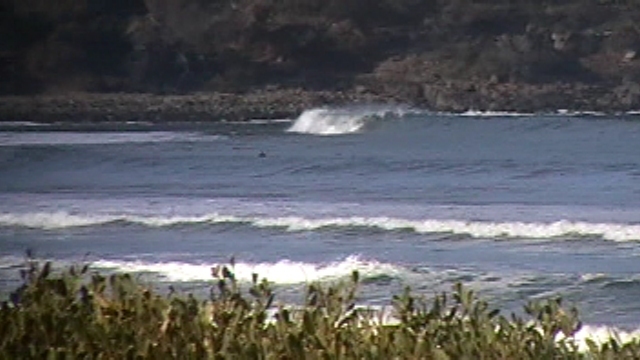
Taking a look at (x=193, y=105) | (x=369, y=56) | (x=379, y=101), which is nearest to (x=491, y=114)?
(x=379, y=101)

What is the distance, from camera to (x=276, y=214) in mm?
17656


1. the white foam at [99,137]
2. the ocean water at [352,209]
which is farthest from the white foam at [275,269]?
the white foam at [99,137]

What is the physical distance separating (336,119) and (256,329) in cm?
3745

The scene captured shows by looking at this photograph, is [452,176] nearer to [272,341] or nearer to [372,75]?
[272,341]

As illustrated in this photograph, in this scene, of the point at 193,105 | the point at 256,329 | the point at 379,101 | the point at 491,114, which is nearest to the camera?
the point at 256,329

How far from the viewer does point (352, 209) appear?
1845 centimetres

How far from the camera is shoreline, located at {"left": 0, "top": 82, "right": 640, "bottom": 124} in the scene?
43344 millimetres

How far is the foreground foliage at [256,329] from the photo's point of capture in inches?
170

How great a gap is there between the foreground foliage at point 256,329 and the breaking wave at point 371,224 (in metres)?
9.48

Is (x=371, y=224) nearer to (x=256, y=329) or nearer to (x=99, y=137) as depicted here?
(x=256, y=329)

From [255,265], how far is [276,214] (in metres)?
4.93

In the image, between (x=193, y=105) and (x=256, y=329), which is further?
(x=193, y=105)

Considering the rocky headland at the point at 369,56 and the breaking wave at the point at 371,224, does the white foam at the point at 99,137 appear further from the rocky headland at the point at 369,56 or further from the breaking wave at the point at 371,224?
the breaking wave at the point at 371,224

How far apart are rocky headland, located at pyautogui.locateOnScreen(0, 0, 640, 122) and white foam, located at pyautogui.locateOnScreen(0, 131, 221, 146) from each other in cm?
241
